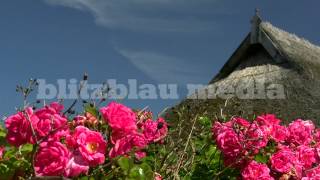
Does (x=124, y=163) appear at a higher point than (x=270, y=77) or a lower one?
lower

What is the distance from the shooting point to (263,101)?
1319 centimetres

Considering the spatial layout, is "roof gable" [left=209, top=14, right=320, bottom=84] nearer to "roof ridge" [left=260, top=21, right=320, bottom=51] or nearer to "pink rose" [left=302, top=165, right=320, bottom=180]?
"roof ridge" [left=260, top=21, right=320, bottom=51]

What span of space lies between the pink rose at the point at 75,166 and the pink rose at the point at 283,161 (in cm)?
155

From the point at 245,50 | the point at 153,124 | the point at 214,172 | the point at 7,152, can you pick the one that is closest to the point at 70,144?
the point at 7,152

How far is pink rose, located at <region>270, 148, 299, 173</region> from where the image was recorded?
12.1ft

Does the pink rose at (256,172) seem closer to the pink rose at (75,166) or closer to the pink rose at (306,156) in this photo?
the pink rose at (306,156)

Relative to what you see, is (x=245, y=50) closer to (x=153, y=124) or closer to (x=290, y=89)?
(x=290, y=89)

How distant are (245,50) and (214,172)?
12.6m

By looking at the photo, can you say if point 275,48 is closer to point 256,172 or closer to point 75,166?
point 256,172

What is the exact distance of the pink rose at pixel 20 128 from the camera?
2559mm

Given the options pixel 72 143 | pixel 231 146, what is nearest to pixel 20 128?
pixel 72 143

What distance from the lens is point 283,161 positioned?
145 inches

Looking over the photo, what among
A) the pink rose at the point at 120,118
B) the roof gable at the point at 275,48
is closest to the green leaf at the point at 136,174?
the pink rose at the point at 120,118

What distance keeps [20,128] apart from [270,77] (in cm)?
1217
